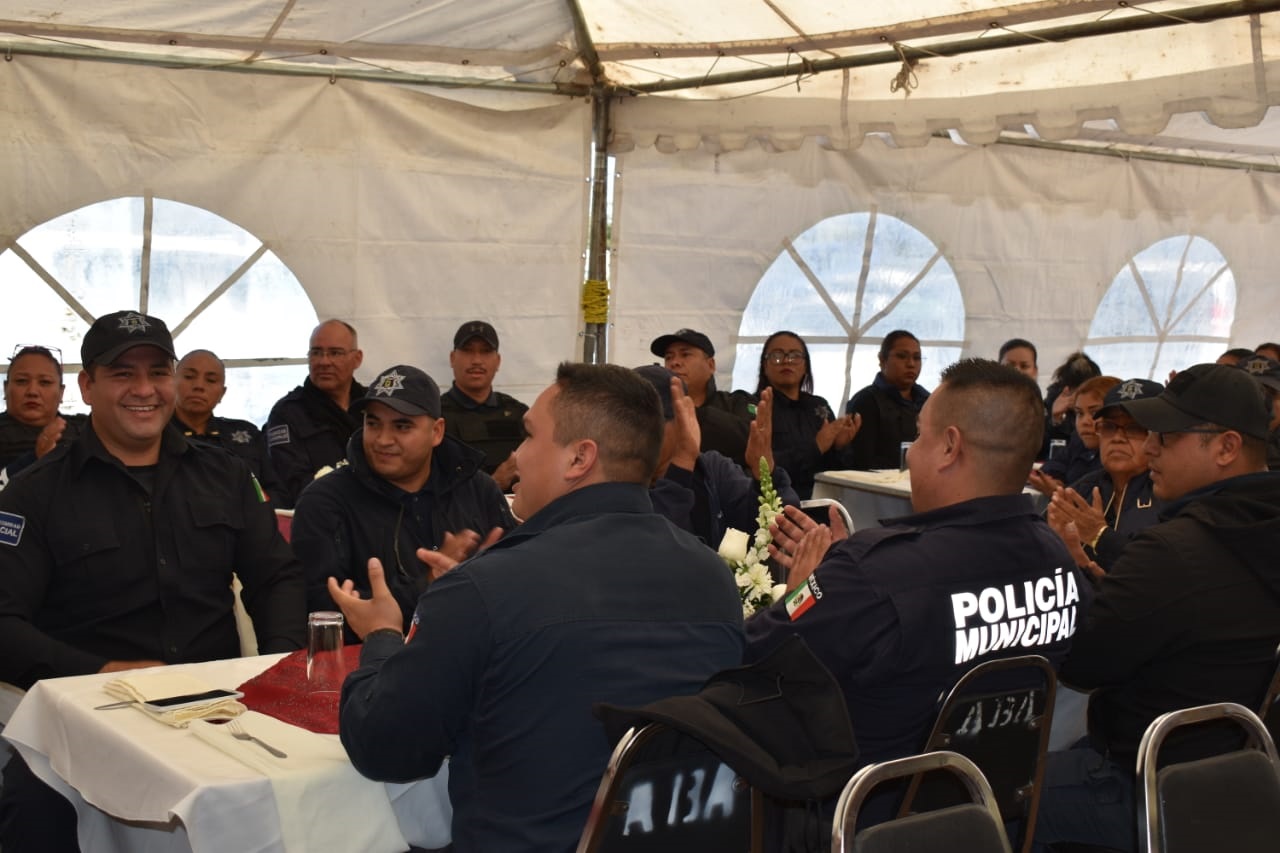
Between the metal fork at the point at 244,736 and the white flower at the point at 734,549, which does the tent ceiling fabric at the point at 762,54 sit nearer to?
the white flower at the point at 734,549

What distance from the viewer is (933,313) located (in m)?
8.99

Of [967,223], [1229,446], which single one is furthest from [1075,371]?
[1229,446]

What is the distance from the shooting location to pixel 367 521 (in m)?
3.95

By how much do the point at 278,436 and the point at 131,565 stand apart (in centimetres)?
276

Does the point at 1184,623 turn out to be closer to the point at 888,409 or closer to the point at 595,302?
the point at 595,302

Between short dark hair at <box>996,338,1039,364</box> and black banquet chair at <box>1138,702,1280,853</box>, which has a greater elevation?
short dark hair at <box>996,338,1039,364</box>

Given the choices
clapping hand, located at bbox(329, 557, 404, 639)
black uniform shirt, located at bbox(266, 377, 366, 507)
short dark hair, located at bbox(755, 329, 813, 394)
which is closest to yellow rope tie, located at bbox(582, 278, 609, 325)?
short dark hair, located at bbox(755, 329, 813, 394)

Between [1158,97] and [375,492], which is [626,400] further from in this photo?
[1158,97]

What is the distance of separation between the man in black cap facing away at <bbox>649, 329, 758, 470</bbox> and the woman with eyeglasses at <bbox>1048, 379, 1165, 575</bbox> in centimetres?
162

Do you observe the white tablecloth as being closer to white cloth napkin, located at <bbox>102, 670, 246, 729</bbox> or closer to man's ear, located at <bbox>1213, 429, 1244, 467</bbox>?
white cloth napkin, located at <bbox>102, 670, 246, 729</bbox>

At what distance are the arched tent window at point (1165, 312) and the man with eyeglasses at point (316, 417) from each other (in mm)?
6115

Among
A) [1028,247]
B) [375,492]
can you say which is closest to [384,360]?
[375,492]

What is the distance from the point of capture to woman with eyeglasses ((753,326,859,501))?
7.51 m

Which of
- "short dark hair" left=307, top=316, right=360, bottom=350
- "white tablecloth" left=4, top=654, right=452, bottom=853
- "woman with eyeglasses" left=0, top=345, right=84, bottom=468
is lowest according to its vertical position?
"white tablecloth" left=4, top=654, right=452, bottom=853
